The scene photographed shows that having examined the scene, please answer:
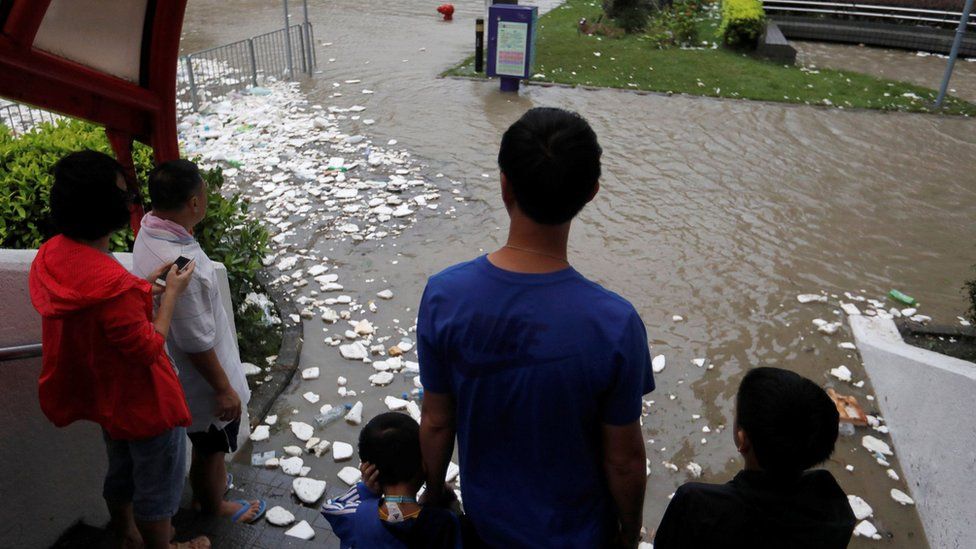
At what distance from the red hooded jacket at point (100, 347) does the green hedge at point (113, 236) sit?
5.78 ft

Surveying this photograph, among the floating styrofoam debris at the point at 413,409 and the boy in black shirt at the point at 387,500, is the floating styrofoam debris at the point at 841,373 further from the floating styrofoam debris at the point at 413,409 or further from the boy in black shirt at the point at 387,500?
the boy in black shirt at the point at 387,500

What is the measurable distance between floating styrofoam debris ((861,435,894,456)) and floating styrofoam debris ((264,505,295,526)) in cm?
305

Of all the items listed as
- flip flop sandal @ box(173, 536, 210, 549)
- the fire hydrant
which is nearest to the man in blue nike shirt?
flip flop sandal @ box(173, 536, 210, 549)

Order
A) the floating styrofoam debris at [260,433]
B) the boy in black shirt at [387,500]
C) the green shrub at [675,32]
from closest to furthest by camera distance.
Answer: the boy in black shirt at [387,500] → the floating styrofoam debris at [260,433] → the green shrub at [675,32]

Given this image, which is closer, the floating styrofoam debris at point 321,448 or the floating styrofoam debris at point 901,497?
the floating styrofoam debris at point 901,497

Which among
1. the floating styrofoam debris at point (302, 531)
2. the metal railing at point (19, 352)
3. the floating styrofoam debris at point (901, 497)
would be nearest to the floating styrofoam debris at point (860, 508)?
the floating styrofoam debris at point (901, 497)

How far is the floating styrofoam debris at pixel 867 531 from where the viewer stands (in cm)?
338

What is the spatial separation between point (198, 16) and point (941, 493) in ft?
56.0

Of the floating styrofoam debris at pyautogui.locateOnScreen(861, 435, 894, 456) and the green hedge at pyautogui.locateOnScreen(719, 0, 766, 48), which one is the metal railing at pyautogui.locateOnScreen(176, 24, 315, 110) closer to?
the green hedge at pyautogui.locateOnScreen(719, 0, 766, 48)

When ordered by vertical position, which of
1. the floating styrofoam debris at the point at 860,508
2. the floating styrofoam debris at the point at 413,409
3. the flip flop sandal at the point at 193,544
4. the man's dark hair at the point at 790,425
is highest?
the man's dark hair at the point at 790,425

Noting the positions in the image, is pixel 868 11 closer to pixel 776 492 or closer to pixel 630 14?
pixel 630 14

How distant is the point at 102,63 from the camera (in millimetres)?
2812

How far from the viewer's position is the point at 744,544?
1840 millimetres

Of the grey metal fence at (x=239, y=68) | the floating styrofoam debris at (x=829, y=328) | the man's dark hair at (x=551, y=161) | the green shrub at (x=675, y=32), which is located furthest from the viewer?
the green shrub at (x=675, y=32)
